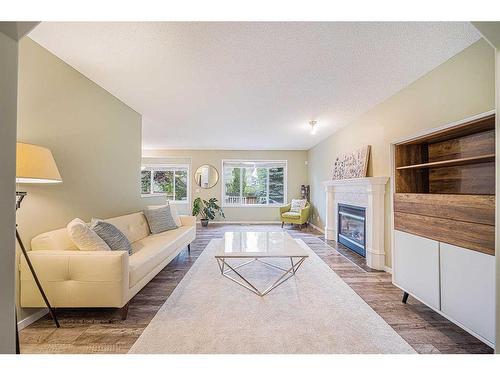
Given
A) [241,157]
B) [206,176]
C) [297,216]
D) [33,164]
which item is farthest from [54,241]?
[241,157]

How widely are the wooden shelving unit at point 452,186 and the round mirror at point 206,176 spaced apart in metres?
5.87

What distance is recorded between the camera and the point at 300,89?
286 cm

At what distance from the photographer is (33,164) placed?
5.20ft

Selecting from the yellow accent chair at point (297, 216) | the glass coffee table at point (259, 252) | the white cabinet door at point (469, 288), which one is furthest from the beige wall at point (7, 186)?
the yellow accent chair at point (297, 216)

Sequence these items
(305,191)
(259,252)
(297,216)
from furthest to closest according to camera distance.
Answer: (305,191), (297,216), (259,252)

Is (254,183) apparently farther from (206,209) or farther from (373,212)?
(373,212)

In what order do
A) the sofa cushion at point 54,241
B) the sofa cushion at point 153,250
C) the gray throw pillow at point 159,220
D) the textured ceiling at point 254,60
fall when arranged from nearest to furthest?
the textured ceiling at point 254,60
the sofa cushion at point 54,241
the sofa cushion at point 153,250
the gray throw pillow at point 159,220

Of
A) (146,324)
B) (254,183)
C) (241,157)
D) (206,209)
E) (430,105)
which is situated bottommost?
(146,324)

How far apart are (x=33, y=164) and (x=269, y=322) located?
6.90ft

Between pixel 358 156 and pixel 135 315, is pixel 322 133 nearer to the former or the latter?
pixel 358 156

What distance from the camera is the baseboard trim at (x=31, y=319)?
180 cm

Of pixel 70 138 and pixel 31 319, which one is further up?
pixel 70 138

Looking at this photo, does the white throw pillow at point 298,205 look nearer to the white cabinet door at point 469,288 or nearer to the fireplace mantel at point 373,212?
the fireplace mantel at point 373,212
